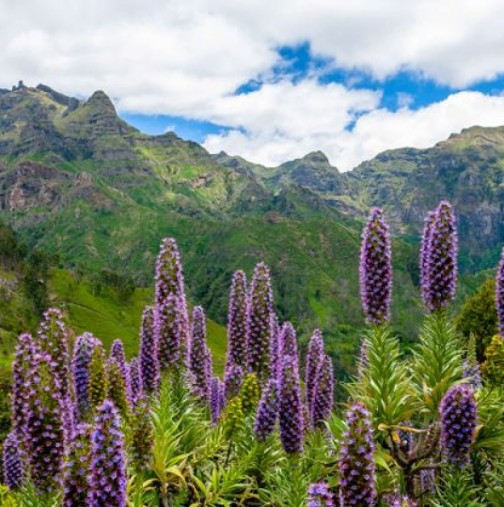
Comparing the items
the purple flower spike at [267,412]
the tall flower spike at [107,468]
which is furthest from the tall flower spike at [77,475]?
the purple flower spike at [267,412]

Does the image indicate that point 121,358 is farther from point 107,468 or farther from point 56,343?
point 107,468

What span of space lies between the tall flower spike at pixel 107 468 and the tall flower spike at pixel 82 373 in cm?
525

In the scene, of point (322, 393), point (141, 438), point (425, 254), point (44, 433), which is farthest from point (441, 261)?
point (44, 433)

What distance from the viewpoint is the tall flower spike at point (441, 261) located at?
9.73 m

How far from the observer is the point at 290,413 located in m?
9.01

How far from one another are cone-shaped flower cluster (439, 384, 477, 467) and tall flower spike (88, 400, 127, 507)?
14.4 ft

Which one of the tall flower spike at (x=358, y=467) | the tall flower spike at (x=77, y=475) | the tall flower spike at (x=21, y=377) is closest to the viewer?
the tall flower spike at (x=358, y=467)

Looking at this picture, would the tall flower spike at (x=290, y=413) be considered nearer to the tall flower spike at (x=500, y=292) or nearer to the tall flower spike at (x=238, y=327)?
the tall flower spike at (x=238, y=327)

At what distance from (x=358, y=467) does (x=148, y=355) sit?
23.6 feet

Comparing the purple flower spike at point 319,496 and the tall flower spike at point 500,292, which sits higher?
the tall flower spike at point 500,292

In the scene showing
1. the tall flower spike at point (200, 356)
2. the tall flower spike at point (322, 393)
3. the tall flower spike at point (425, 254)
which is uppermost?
the tall flower spike at point (425, 254)

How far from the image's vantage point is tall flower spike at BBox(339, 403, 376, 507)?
20.5 ft

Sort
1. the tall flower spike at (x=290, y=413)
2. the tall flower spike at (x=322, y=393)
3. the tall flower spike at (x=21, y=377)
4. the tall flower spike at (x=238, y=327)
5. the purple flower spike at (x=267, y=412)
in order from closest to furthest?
the tall flower spike at (x=21, y=377) < the tall flower spike at (x=290, y=413) < the purple flower spike at (x=267, y=412) < the tall flower spike at (x=238, y=327) < the tall flower spike at (x=322, y=393)

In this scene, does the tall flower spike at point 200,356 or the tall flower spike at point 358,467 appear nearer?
the tall flower spike at point 358,467
